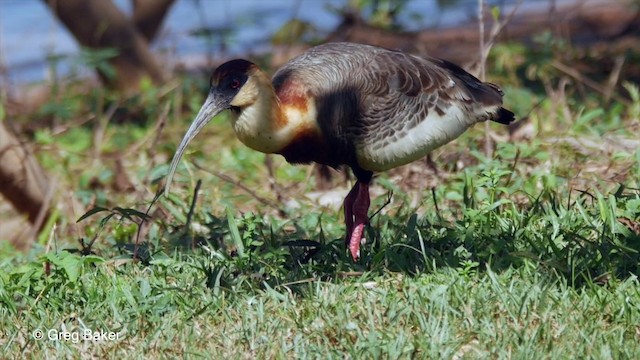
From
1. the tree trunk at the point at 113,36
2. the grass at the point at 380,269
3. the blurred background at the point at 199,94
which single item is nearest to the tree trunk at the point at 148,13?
the blurred background at the point at 199,94

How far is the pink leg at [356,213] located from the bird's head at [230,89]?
28.6 inches

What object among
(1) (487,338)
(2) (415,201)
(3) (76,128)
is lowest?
(3) (76,128)

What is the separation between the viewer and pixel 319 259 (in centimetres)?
485

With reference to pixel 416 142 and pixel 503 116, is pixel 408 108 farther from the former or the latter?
pixel 503 116

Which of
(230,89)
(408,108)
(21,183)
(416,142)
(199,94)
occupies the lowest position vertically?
(199,94)

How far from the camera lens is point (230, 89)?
4809mm

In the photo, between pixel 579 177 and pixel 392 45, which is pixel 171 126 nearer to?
pixel 392 45

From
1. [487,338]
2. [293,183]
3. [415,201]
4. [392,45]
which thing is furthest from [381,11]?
[487,338]

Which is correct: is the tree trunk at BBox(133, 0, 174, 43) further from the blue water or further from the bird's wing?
the bird's wing

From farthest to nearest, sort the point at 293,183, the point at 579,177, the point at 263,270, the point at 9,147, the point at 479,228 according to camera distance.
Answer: the point at 293,183
the point at 9,147
the point at 579,177
the point at 479,228
the point at 263,270

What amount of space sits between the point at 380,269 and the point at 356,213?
59cm

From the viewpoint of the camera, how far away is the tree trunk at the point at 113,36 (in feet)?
29.7

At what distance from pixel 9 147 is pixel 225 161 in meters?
1.67

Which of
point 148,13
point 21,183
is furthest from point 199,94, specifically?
point 21,183
